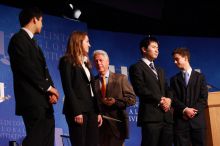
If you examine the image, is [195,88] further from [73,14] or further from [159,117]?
[73,14]

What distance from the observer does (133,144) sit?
7.23m

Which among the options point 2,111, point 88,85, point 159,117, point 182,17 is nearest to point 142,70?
point 159,117

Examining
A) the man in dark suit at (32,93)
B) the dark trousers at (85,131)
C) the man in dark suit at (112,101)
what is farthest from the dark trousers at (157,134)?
the man in dark suit at (32,93)

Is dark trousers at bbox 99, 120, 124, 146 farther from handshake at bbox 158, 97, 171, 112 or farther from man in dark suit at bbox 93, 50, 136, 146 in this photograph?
handshake at bbox 158, 97, 171, 112

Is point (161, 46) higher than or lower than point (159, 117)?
higher

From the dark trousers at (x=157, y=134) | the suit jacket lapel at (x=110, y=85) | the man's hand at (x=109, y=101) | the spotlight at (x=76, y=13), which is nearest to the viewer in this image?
the dark trousers at (x=157, y=134)

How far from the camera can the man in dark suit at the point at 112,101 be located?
453 centimetres

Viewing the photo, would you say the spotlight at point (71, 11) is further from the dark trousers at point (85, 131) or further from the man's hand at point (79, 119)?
the man's hand at point (79, 119)

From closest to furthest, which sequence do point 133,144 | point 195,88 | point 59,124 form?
point 195,88
point 59,124
point 133,144

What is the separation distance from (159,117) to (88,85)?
0.88m

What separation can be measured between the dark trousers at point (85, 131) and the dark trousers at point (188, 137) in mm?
1469

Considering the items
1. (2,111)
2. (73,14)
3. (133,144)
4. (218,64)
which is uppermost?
(73,14)

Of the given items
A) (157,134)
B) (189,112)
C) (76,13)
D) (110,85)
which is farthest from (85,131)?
(76,13)

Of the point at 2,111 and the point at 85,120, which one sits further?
the point at 2,111
